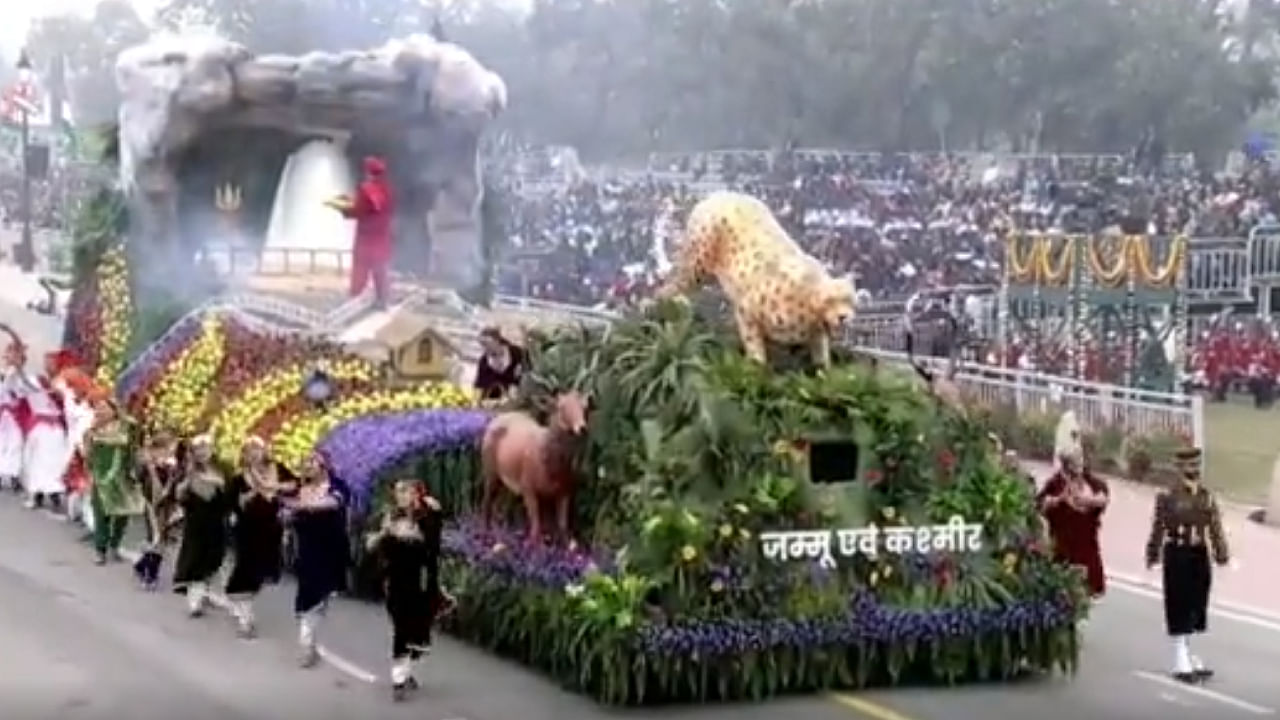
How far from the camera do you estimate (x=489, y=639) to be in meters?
12.3

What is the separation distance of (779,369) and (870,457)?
2.48ft

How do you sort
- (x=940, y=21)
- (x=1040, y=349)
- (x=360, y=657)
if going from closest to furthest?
(x=360, y=657), (x=1040, y=349), (x=940, y=21)

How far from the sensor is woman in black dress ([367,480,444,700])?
1103 cm

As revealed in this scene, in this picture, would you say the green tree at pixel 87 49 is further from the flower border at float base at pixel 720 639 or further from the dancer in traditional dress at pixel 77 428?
the flower border at float base at pixel 720 639

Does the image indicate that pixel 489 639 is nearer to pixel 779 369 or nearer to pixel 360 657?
pixel 360 657

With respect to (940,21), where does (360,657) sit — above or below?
below

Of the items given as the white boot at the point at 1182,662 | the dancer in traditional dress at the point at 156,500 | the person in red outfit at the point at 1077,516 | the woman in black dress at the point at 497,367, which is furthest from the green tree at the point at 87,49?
the white boot at the point at 1182,662

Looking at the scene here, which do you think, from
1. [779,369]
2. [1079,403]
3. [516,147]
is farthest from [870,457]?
[516,147]

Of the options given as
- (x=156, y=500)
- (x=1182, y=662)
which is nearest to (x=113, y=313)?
(x=156, y=500)

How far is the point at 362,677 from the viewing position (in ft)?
38.5

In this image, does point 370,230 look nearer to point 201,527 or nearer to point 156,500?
point 156,500

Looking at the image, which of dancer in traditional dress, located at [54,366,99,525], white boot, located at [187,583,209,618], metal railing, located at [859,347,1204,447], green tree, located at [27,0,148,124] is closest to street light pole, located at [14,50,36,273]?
green tree, located at [27,0,148,124]

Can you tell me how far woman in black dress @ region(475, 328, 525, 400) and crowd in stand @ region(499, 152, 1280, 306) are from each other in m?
10.4

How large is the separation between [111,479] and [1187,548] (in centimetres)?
700
